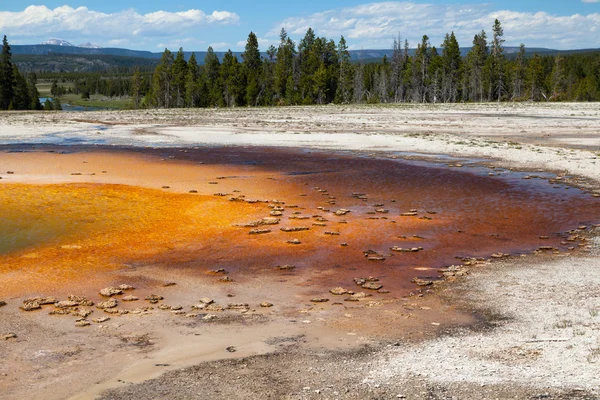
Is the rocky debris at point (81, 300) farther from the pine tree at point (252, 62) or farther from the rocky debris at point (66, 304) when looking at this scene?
the pine tree at point (252, 62)

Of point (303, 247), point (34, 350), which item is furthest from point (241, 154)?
point (34, 350)

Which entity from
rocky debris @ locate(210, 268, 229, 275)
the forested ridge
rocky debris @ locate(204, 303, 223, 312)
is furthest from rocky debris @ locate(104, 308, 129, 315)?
the forested ridge

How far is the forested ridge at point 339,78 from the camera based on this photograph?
9675 cm

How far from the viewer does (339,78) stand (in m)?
101

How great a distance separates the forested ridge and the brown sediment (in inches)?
2879

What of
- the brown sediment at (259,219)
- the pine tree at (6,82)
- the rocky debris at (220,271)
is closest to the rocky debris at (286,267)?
the brown sediment at (259,219)

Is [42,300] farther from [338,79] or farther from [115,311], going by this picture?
[338,79]

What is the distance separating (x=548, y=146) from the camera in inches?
1164

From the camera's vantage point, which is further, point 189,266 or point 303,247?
point 303,247

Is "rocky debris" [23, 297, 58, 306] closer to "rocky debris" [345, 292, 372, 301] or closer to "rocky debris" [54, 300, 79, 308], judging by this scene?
"rocky debris" [54, 300, 79, 308]

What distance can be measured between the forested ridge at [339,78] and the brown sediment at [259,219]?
240 ft

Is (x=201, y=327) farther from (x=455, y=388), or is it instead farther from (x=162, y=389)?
(x=455, y=388)

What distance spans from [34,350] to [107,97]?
189 metres

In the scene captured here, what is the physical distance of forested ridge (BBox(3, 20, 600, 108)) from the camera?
96.8 metres
